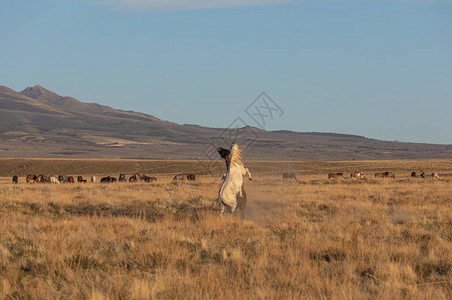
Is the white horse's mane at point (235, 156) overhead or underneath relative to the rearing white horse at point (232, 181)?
overhead

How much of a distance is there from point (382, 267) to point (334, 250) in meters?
1.38

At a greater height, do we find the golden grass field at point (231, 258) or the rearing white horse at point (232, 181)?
the rearing white horse at point (232, 181)

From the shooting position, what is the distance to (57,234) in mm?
9906

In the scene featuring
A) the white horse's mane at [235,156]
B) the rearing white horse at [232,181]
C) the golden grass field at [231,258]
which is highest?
the white horse's mane at [235,156]

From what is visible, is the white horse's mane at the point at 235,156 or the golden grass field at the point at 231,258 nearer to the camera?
the golden grass field at the point at 231,258

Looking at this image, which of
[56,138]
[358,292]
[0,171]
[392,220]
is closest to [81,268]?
[358,292]

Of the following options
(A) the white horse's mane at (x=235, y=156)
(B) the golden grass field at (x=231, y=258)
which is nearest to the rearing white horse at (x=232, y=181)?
(A) the white horse's mane at (x=235, y=156)

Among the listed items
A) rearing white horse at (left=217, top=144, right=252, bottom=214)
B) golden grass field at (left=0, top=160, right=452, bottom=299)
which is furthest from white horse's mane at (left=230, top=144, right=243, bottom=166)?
golden grass field at (left=0, top=160, right=452, bottom=299)

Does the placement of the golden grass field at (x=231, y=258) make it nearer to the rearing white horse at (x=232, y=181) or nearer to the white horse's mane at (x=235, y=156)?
the rearing white horse at (x=232, y=181)

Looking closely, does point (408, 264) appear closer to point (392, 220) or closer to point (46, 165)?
point (392, 220)

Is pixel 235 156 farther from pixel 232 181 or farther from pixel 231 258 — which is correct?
pixel 231 258

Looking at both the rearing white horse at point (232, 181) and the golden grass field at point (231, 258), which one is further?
the rearing white horse at point (232, 181)

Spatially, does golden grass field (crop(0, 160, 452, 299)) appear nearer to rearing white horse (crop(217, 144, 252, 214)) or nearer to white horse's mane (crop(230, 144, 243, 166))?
rearing white horse (crop(217, 144, 252, 214))

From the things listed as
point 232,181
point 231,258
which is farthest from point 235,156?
point 231,258
